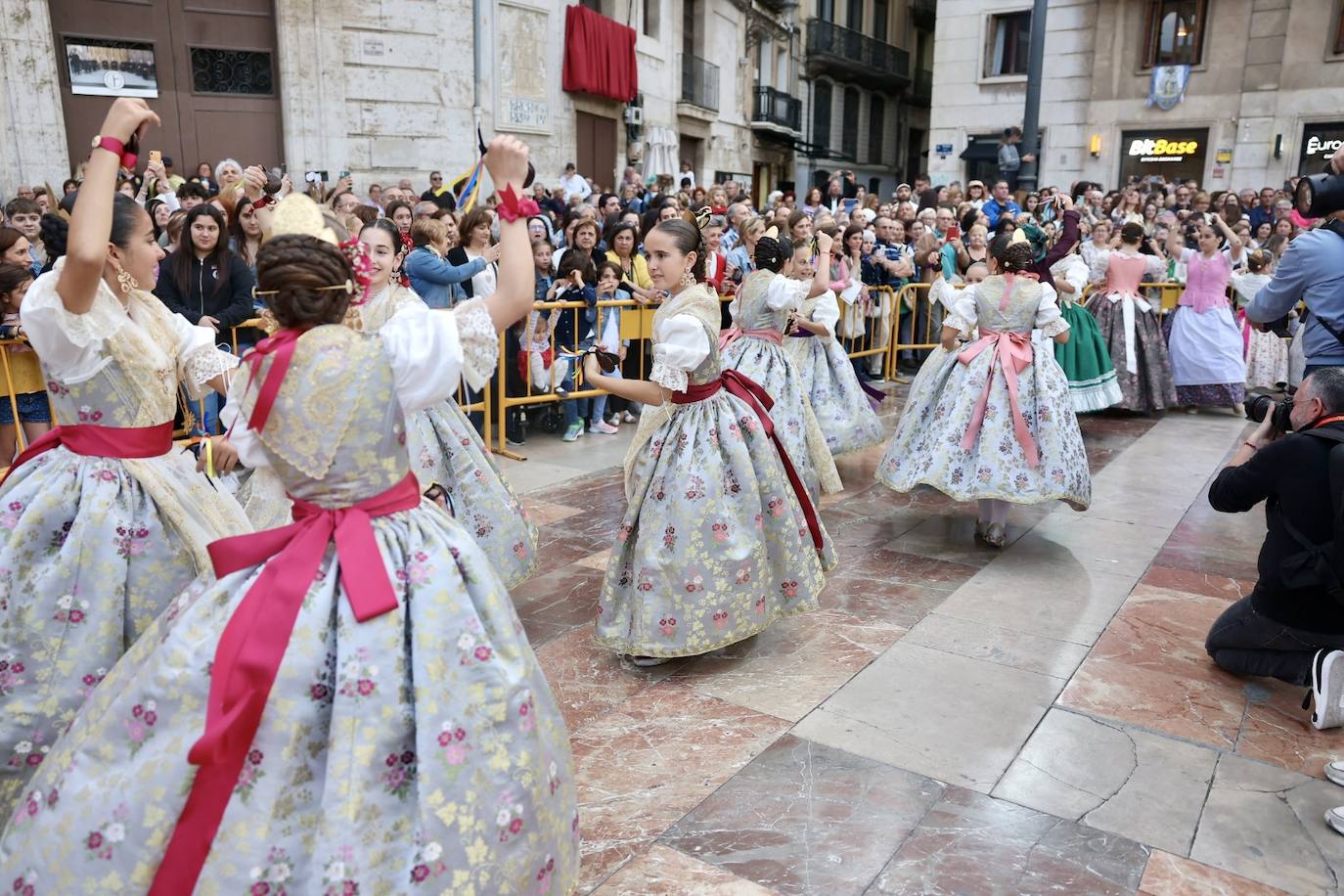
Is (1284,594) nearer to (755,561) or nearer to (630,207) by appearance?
(755,561)

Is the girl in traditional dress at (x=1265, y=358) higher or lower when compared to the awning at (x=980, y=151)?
lower

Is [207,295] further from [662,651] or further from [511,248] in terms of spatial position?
[511,248]

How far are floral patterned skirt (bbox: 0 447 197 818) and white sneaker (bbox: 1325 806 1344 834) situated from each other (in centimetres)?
344

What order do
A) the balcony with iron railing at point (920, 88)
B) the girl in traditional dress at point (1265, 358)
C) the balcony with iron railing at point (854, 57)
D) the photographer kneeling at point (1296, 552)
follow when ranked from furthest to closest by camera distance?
the balcony with iron railing at point (920, 88) → the balcony with iron railing at point (854, 57) → the girl in traditional dress at point (1265, 358) → the photographer kneeling at point (1296, 552)

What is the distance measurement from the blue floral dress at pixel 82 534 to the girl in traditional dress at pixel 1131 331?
8.35m

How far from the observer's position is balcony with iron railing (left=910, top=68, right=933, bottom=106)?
3550 centimetres

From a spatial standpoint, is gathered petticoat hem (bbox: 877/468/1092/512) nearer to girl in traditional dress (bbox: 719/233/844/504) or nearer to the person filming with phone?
girl in traditional dress (bbox: 719/233/844/504)

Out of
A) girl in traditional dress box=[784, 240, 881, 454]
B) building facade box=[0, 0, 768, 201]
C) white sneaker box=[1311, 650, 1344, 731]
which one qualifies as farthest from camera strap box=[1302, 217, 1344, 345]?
building facade box=[0, 0, 768, 201]

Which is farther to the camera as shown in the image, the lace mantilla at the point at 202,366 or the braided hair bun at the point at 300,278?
the lace mantilla at the point at 202,366

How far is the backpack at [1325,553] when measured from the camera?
3.42 metres

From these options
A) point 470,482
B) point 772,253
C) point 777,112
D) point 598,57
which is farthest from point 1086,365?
point 777,112

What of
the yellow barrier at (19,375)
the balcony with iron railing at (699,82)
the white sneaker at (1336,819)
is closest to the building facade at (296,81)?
the balcony with iron railing at (699,82)

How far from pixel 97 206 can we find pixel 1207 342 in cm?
955

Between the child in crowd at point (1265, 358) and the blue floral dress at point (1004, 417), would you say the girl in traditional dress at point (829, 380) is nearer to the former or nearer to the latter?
the blue floral dress at point (1004, 417)
